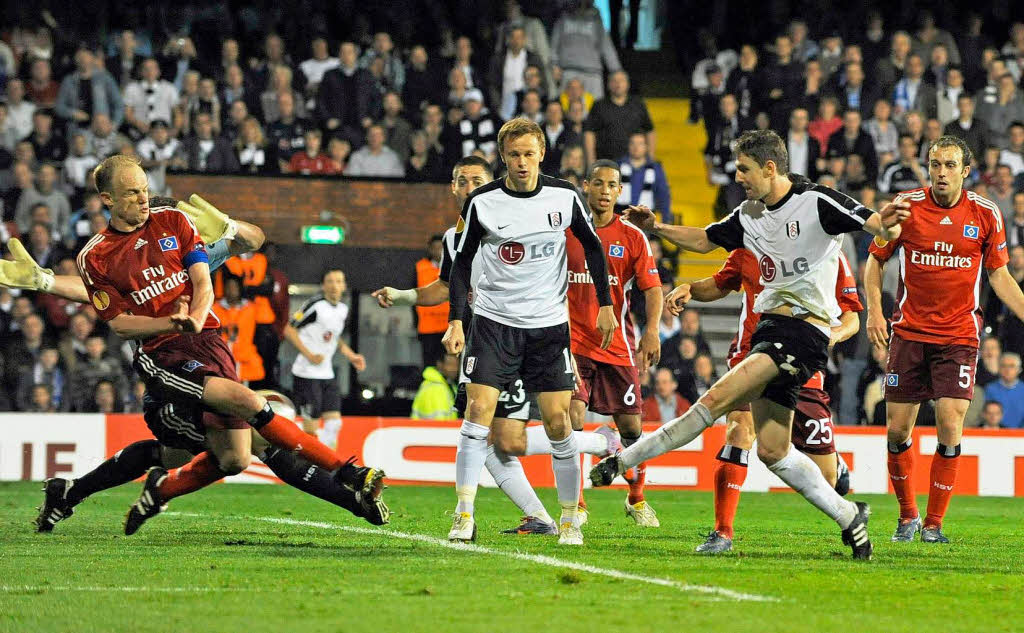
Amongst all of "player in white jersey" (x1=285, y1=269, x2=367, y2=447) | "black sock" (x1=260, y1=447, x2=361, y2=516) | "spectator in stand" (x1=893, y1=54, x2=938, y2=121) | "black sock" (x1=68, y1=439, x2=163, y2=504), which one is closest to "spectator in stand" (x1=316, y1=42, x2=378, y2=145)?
"player in white jersey" (x1=285, y1=269, x2=367, y2=447)

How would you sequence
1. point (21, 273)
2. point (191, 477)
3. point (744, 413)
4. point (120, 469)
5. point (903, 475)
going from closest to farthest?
point (21, 273) < point (744, 413) < point (191, 477) < point (120, 469) < point (903, 475)

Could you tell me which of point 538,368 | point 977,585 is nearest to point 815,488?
point 977,585

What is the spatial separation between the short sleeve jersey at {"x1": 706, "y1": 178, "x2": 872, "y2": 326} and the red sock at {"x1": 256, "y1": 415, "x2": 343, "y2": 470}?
2506 millimetres

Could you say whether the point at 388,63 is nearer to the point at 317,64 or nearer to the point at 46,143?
the point at 317,64

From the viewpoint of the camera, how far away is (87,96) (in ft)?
60.0

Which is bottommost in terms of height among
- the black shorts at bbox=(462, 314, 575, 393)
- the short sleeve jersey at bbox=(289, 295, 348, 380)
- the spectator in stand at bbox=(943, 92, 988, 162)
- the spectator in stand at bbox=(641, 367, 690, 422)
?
the spectator in stand at bbox=(641, 367, 690, 422)

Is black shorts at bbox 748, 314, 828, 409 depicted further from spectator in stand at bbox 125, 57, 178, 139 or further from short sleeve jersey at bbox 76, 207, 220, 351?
spectator in stand at bbox 125, 57, 178, 139

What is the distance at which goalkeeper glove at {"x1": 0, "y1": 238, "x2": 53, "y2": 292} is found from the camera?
817cm

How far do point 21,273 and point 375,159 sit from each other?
391 inches

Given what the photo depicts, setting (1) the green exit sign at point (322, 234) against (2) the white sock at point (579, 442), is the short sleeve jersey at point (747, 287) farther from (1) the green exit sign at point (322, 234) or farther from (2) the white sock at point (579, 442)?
(1) the green exit sign at point (322, 234)

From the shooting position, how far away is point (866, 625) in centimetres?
544

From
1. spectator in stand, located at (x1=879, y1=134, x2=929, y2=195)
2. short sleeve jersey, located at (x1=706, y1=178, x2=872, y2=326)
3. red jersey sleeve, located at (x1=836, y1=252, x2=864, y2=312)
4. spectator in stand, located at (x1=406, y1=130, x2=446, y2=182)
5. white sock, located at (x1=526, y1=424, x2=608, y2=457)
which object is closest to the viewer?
short sleeve jersey, located at (x1=706, y1=178, x2=872, y2=326)

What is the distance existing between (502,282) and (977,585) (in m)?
2.86

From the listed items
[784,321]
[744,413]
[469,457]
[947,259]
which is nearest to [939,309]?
[947,259]
